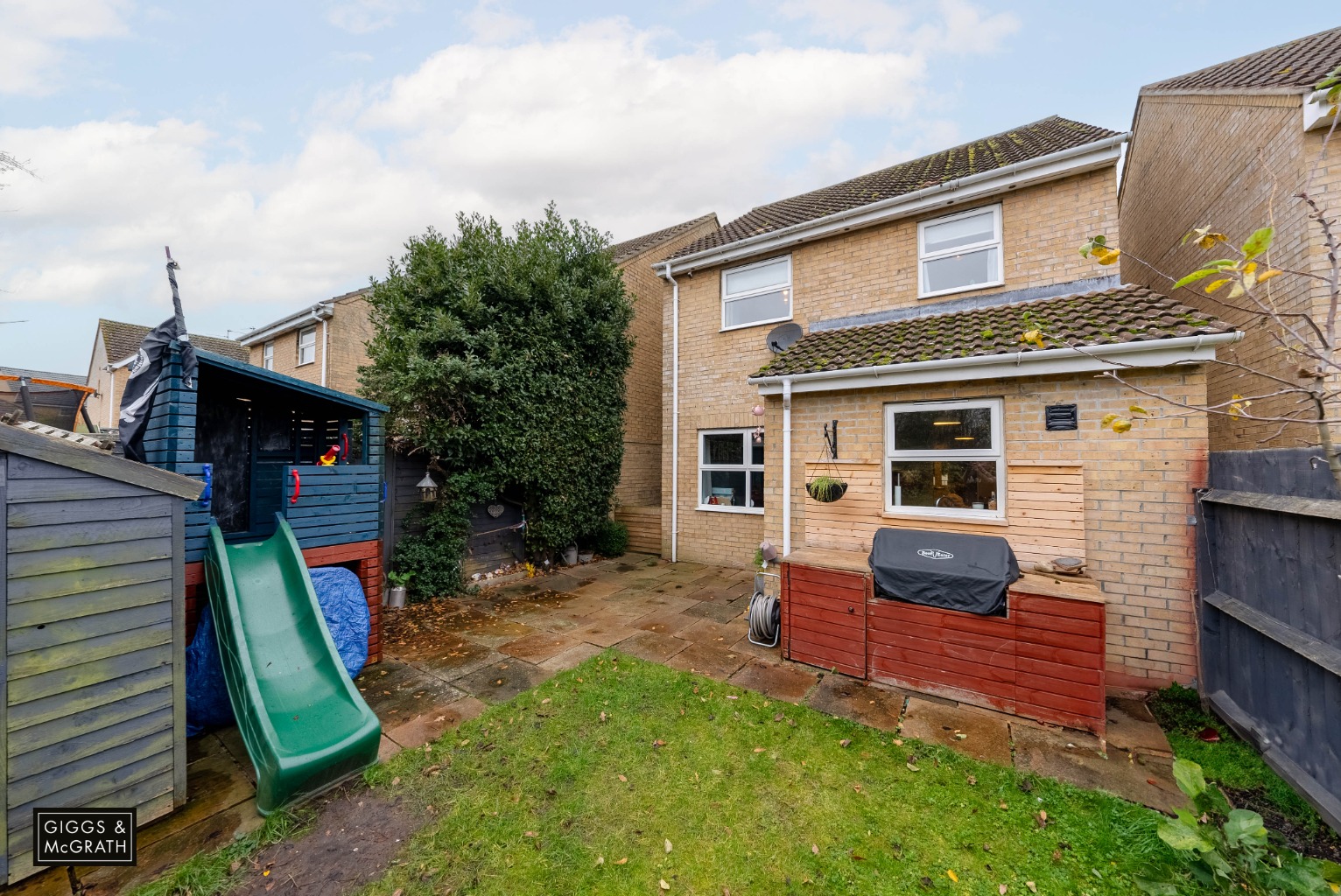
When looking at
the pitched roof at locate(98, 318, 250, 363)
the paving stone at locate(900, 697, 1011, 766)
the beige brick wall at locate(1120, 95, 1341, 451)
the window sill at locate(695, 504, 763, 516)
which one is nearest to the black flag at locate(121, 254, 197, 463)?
the paving stone at locate(900, 697, 1011, 766)

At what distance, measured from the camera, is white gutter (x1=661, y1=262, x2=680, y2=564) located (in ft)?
34.0

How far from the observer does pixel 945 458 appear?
20.0ft

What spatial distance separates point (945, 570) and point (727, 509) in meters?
5.36

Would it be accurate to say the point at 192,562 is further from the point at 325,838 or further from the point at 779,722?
the point at 779,722

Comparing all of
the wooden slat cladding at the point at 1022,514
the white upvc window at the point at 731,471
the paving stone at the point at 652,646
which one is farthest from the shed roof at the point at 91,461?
the white upvc window at the point at 731,471

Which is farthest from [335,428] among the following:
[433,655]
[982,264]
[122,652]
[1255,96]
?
[1255,96]

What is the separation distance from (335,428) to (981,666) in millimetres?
8531

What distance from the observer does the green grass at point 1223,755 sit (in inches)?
124

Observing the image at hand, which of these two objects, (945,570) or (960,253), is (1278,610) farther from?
(960,253)

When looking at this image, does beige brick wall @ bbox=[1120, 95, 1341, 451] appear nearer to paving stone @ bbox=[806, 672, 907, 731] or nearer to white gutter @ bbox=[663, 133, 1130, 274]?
white gutter @ bbox=[663, 133, 1130, 274]

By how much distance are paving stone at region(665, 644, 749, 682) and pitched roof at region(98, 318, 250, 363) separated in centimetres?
2791

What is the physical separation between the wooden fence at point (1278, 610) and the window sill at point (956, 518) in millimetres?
1644

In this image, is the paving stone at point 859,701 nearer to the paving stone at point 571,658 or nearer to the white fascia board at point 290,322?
the paving stone at point 571,658

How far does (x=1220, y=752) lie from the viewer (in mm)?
3781
